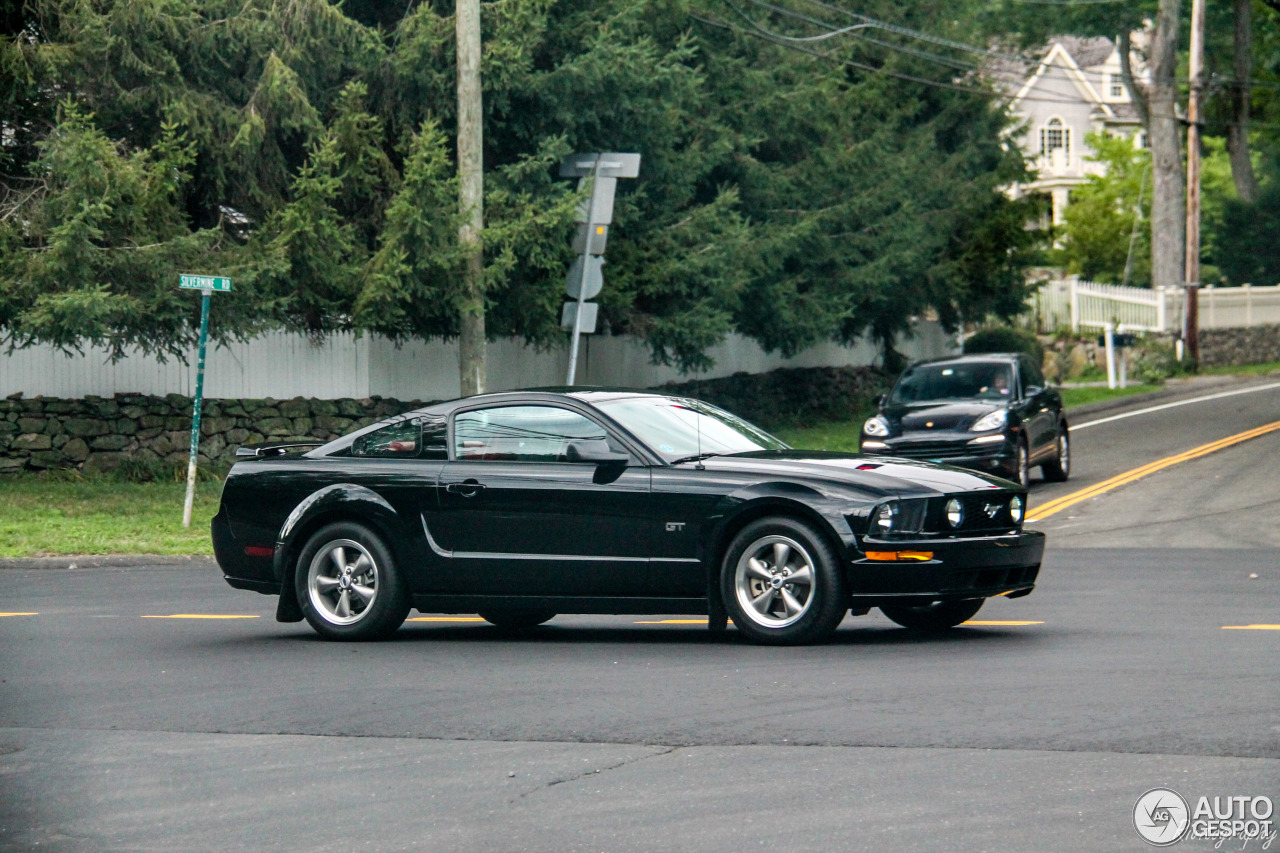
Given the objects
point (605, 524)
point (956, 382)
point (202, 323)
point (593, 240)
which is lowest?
point (605, 524)

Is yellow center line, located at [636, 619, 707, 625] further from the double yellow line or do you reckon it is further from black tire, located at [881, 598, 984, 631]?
the double yellow line

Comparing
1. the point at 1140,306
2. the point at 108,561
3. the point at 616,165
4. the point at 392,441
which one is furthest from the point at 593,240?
the point at 1140,306

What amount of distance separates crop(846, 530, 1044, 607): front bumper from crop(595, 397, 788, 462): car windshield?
1.27 meters

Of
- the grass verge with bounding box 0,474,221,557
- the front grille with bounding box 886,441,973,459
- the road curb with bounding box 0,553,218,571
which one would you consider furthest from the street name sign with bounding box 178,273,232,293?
the front grille with bounding box 886,441,973,459

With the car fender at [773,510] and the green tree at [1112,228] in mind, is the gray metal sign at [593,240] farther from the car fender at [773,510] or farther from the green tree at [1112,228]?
the green tree at [1112,228]

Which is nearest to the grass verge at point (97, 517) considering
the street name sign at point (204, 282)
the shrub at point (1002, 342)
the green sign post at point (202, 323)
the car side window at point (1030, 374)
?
the green sign post at point (202, 323)

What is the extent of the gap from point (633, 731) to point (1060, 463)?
16492 millimetres

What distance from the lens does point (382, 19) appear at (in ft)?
81.0

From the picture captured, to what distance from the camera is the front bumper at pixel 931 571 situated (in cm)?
984

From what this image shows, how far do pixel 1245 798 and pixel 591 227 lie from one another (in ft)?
53.0

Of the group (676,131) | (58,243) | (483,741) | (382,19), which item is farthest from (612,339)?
(483,741)

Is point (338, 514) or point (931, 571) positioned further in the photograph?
point (338, 514)

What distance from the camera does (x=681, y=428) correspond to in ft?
35.8

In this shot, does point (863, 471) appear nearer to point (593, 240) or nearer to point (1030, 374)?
point (593, 240)
